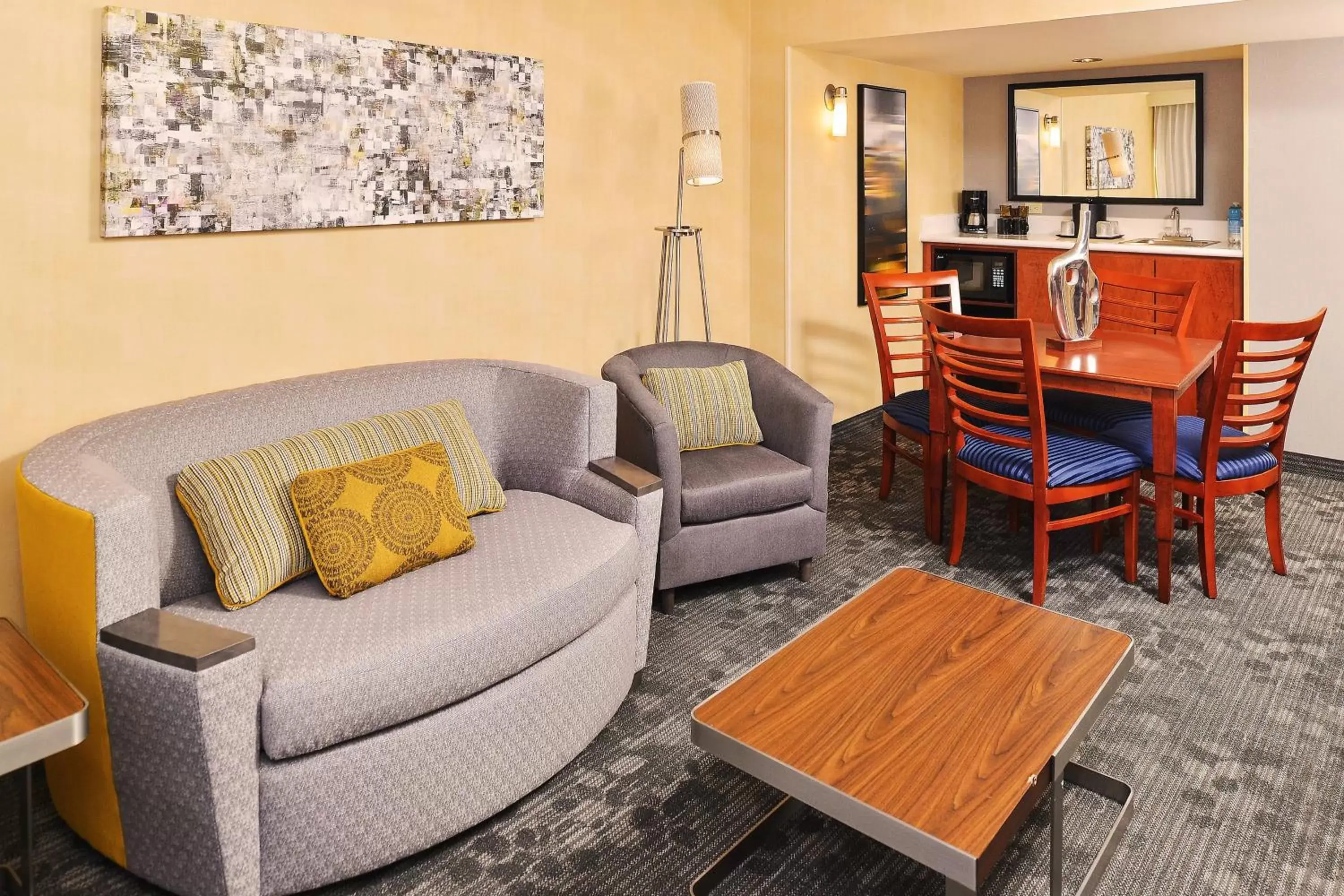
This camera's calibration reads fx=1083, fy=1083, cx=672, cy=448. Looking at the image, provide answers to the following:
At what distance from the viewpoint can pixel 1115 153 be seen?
6.15 m

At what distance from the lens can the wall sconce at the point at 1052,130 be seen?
20.8ft

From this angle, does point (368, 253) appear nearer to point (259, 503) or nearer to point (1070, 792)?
point (259, 503)

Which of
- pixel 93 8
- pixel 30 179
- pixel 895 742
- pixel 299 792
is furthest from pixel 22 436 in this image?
pixel 895 742

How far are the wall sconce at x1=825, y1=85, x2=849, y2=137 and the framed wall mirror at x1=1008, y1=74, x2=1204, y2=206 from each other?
1.63 metres

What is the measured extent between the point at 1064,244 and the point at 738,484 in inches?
133

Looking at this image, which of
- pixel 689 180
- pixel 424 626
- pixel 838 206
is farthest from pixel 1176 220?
pixel 424 626

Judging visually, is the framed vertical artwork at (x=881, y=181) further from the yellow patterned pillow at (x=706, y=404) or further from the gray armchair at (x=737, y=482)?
the gray armchair at (x=737, y=482)

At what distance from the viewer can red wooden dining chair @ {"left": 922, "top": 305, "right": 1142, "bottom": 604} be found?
138 inches

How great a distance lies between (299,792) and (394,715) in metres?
0.23

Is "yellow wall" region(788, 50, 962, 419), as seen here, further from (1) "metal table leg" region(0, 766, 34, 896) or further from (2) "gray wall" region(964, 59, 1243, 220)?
(1) "metal table leg" region(0, 766, 34, 896)

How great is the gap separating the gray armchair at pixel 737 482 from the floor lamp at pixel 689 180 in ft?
2.17

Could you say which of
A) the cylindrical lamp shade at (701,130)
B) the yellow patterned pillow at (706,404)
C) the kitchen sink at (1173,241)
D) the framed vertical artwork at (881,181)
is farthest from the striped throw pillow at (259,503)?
the kitchen sink at (1173,241)

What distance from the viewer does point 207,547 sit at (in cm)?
253

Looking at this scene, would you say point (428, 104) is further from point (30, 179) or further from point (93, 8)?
point (30, 179)
